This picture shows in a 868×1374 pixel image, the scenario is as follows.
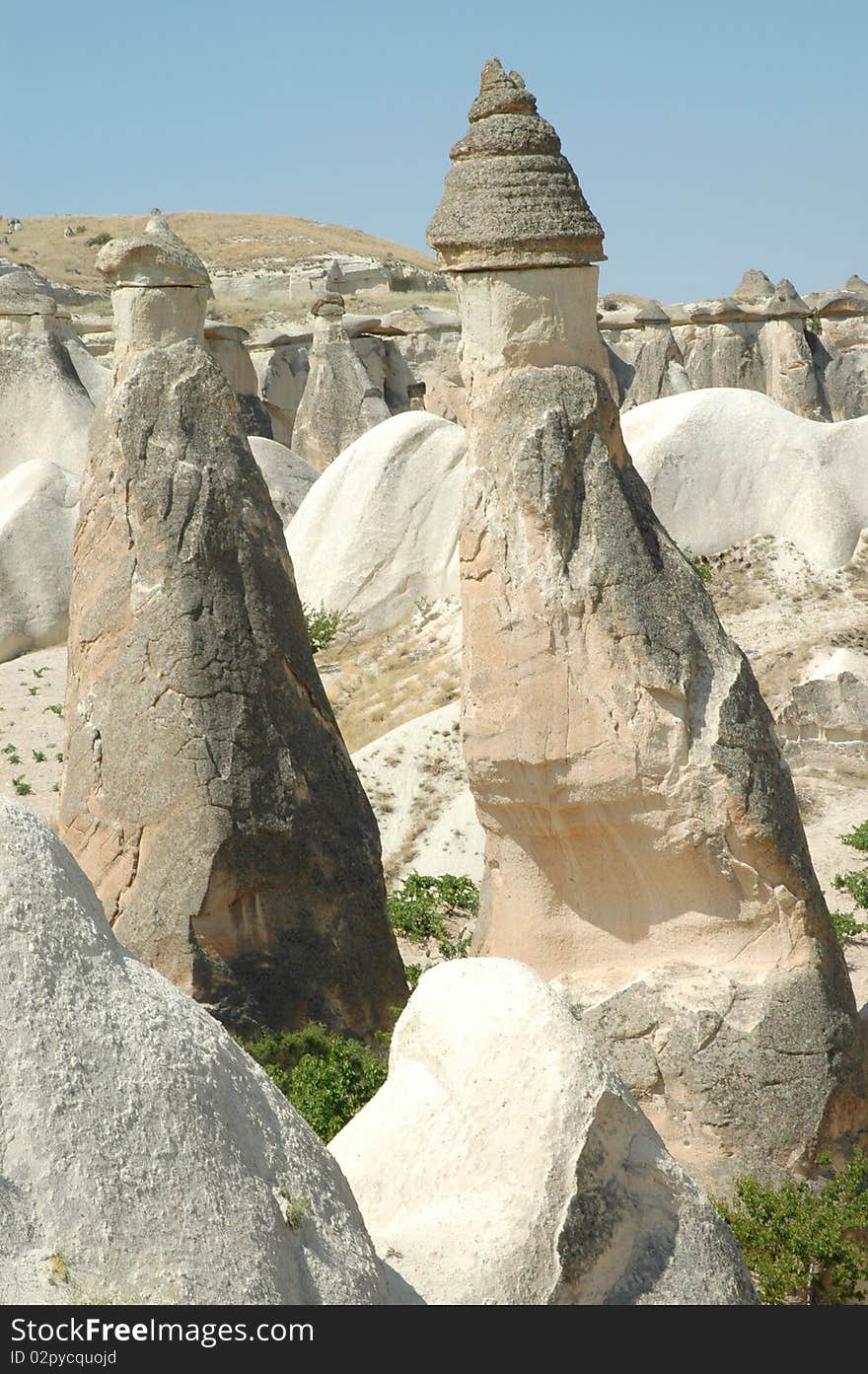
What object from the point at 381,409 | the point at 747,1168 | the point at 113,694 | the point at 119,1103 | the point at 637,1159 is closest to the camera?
the point at 119,1103

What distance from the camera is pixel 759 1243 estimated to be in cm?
509

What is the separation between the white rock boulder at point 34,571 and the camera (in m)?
14.6

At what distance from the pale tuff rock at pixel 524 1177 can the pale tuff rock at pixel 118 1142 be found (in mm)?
651

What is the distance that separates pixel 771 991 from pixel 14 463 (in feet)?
47.8

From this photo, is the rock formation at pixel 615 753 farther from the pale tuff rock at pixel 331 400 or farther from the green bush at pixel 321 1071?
the pale tuff rock at pixel 331 400

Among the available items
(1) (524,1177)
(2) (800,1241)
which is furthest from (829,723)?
(1) (524,1177)

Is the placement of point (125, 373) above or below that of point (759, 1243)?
above

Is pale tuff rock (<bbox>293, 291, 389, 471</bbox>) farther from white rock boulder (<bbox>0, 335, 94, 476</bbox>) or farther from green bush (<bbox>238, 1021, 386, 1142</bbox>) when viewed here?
green bush (<bbox>238, 1021, 386, 1142</bbox>)

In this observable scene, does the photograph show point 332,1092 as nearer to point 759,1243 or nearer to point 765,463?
point 759,1243

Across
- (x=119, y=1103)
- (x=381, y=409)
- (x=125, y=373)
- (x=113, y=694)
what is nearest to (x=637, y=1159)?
(x=119, y=1103)

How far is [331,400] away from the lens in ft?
76.5

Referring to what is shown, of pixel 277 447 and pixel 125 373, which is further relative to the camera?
pixel 277 447

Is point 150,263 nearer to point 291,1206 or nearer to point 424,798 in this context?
point 291,1206

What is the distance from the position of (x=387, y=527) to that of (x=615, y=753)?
9.19 metres
